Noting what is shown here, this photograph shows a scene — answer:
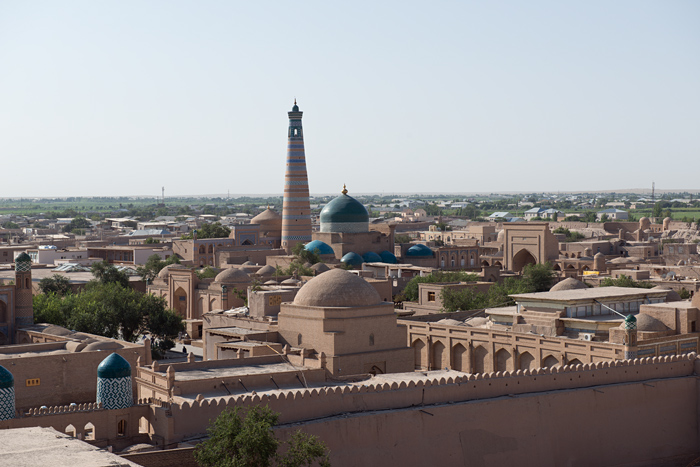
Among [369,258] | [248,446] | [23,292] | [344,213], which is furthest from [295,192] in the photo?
[248,446]

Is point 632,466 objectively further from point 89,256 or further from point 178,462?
point 89,256

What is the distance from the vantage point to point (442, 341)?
2892 cm

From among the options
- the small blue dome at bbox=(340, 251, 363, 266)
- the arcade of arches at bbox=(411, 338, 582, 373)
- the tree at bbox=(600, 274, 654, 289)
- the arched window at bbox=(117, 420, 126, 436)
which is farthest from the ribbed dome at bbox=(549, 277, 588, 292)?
the arched window at bbox=(117, 420, 126, 436)

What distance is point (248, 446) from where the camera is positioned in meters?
15.6

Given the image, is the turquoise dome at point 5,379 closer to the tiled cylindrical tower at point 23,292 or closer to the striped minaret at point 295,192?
the tiled cylindrical tower at point 23,292

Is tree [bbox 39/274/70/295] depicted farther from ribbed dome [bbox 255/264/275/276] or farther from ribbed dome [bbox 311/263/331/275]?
ribbed dome [bbox 311/263/331/275]

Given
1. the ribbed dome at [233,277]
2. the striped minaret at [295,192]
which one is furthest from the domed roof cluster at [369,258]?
the ribbed dome at [233,277]

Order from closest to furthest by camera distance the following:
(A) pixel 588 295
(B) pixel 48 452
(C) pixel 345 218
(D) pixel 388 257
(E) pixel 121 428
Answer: (B) pixel 48 452 < (E) pixel 121 428 < (A) pixel 588 295 < (D) pixel 388 257 < (C) pixel 345 218

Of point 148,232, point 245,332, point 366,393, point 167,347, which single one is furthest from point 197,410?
point 148,232

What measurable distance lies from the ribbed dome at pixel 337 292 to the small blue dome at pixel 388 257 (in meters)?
25.0

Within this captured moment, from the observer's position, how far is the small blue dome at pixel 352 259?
4822cm

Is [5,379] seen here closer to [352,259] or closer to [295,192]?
[352,259]

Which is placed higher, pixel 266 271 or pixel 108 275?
pixel 266 271

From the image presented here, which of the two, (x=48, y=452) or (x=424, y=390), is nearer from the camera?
(x=48, y=452)
